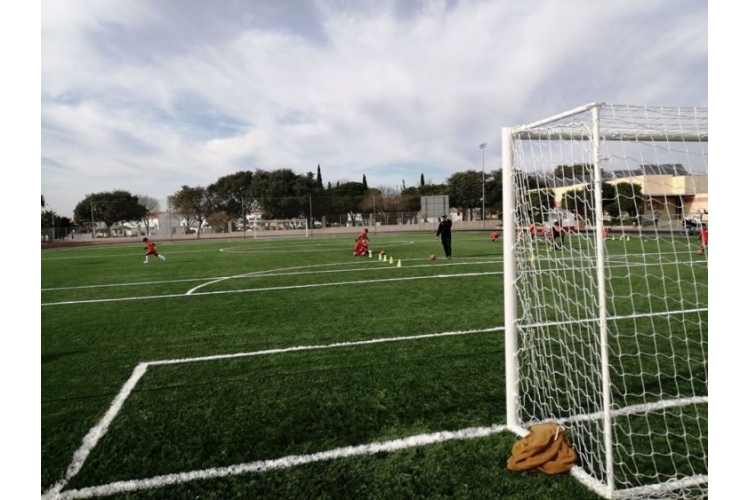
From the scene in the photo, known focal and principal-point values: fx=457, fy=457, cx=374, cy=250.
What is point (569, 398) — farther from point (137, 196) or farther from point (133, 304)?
point (137, 196)

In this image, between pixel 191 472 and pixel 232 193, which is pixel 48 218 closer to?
pixel 232 193

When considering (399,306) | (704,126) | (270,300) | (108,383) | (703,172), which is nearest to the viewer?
(704,126)

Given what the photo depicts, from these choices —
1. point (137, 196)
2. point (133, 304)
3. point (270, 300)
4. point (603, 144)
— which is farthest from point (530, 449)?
point (137, 196)

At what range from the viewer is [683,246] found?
19734 millimetres

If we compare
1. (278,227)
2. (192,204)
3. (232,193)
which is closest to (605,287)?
(278,227)

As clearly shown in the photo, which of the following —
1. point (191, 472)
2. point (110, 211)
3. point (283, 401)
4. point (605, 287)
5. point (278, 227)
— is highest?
point (110, 211)

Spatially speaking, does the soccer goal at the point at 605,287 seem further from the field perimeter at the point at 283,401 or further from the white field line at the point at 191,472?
the white field line at the point at 191,472

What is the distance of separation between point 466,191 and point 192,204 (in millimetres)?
35253

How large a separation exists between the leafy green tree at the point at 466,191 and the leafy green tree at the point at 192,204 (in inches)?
1249

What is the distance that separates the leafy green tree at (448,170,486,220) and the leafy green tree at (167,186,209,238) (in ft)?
104

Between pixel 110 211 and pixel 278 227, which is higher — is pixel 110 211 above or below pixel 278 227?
above

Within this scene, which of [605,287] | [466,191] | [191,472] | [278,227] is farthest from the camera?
[466,191]

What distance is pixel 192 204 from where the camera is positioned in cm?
5684
